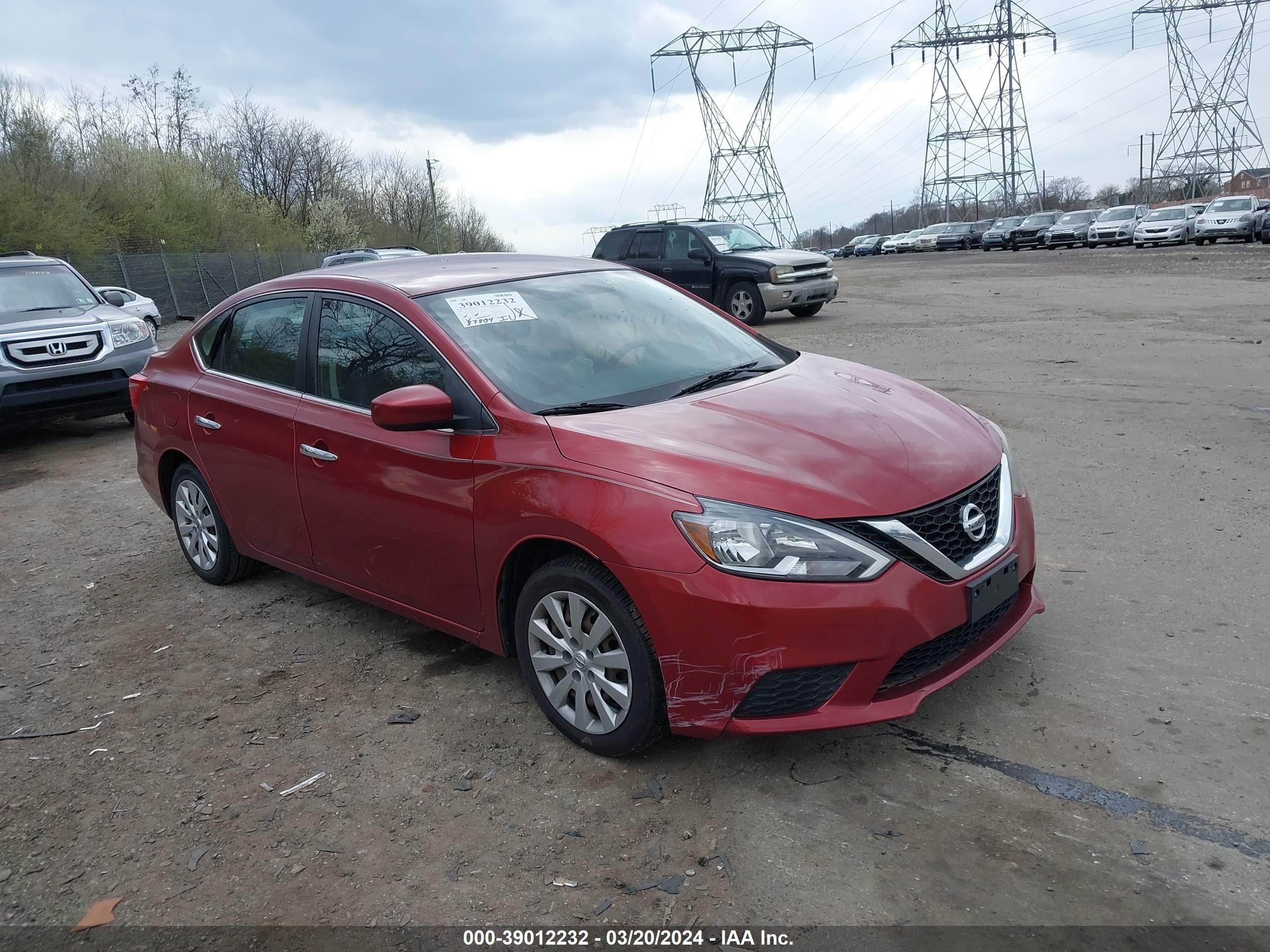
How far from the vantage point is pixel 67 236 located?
30.7 metres

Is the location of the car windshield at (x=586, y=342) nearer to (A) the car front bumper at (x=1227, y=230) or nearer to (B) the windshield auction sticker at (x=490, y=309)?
(B) the windshield auction sticker at (x=490, y=309)

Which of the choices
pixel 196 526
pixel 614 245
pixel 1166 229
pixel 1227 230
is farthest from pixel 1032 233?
pixel 196 526

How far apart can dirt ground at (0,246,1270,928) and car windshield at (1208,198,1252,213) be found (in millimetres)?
35690

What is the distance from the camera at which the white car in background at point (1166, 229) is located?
36938 millimetres

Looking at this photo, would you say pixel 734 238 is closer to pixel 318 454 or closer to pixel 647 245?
pixel 647 245

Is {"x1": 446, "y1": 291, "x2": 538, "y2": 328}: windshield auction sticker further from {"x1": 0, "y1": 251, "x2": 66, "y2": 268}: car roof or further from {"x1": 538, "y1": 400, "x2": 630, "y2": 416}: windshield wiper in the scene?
{"x1": 0, "y1": 251, "x2": 66, "y2": 268}: car roof

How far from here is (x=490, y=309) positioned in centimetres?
418

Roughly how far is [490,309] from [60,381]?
797 centimetres

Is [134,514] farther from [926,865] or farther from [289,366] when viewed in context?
[926,865]

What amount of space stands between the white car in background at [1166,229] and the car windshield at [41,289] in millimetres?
36423

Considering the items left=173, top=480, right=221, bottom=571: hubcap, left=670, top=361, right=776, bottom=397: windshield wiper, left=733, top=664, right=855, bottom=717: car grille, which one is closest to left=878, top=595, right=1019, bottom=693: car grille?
left=733, top=664, right=855, bottom=717: car grille

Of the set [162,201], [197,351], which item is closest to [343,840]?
[197,351]

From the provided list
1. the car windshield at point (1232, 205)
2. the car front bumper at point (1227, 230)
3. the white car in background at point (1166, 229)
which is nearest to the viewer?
the car front bumper at point (1227, 230)

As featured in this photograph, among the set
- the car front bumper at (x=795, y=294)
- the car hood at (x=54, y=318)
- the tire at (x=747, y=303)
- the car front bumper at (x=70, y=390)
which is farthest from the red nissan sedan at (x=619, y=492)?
the tire at (x=747, y=303)
